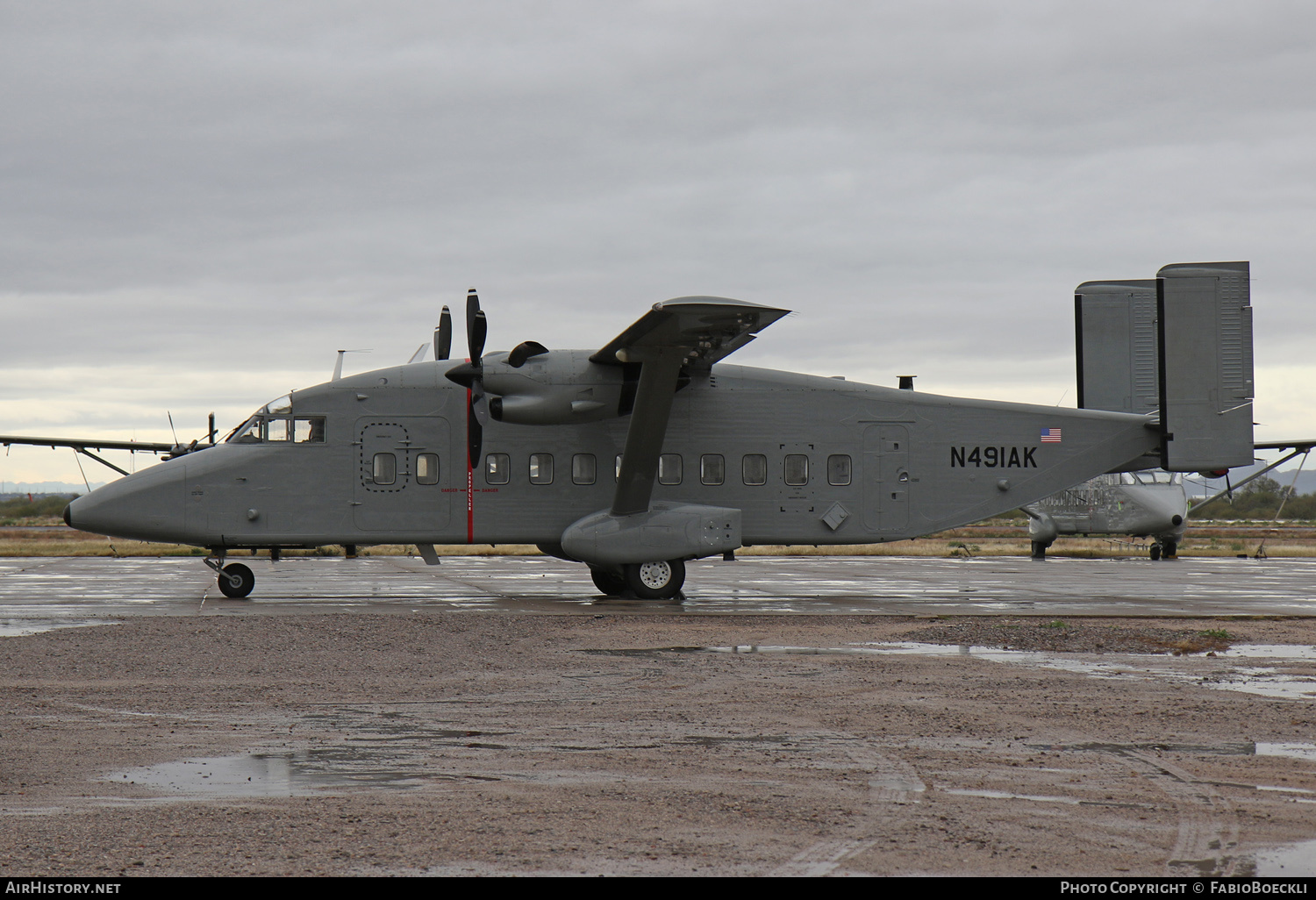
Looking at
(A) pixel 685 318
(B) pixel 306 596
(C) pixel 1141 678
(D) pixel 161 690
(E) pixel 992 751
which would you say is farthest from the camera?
(B) pixel 306 596

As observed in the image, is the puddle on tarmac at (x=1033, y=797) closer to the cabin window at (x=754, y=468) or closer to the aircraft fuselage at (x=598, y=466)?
the aircraft fuselage at (x=598, y=466)

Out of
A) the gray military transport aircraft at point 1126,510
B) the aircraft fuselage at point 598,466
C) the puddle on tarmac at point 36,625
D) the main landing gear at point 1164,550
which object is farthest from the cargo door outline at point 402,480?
the main landing gear at point 1164,550

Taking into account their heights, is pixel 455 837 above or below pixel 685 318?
below

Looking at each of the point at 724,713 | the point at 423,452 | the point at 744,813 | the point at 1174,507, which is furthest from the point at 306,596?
the point at 1174,507

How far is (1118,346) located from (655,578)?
1075cm

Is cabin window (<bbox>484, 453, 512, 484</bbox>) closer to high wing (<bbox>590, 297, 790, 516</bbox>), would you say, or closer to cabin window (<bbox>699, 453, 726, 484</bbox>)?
high wing (<bbox>590, 297, 790, 516</bbox>)

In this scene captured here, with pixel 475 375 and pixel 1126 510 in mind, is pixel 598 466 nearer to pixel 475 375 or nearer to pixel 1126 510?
pixel 475 375

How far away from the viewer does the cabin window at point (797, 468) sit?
2000 centimetres

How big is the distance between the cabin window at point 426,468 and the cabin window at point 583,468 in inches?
95.0

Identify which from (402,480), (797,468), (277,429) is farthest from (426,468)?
(797,468)

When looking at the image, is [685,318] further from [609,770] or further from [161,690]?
[609,770]

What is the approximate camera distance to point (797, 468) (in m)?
20.0

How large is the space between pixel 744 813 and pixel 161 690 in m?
5.87
